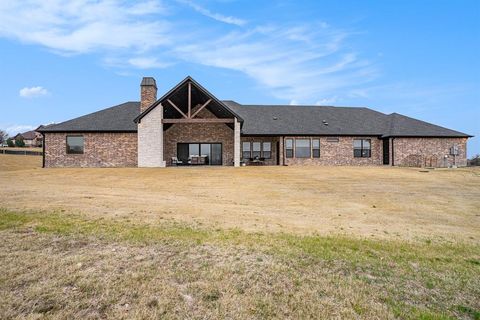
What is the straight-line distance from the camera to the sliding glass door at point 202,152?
2710 cm

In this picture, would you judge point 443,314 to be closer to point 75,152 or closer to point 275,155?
point 275,155

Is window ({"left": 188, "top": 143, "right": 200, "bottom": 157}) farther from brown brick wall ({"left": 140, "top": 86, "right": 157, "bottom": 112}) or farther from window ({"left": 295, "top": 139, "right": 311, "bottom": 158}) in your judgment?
window ({"left": 295, "top": 139, "right": 311, "bottom": 158})

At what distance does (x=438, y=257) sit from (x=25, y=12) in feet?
53.1

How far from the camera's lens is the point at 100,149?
1013 inches

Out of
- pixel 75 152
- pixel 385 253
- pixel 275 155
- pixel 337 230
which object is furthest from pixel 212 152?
pixel 385 253

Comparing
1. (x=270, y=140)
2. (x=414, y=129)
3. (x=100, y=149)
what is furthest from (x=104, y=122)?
(x=414, y=129)

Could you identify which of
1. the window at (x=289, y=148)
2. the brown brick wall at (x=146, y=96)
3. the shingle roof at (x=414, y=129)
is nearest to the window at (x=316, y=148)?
the window at (x=289, y=148)

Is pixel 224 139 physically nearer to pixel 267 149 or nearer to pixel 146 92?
pixel 267 149

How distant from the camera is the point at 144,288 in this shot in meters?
4.11

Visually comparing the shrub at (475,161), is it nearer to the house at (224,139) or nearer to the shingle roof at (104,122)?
the house at (224,139)

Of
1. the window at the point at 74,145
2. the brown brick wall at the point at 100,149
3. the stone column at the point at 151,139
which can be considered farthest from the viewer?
the window at the point at 74,145

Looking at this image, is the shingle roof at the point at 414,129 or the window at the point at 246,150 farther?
the shingle roof at the point at 414,129

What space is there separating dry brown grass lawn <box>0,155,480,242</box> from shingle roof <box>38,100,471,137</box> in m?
8.87

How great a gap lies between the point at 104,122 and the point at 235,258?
24.5 meters
